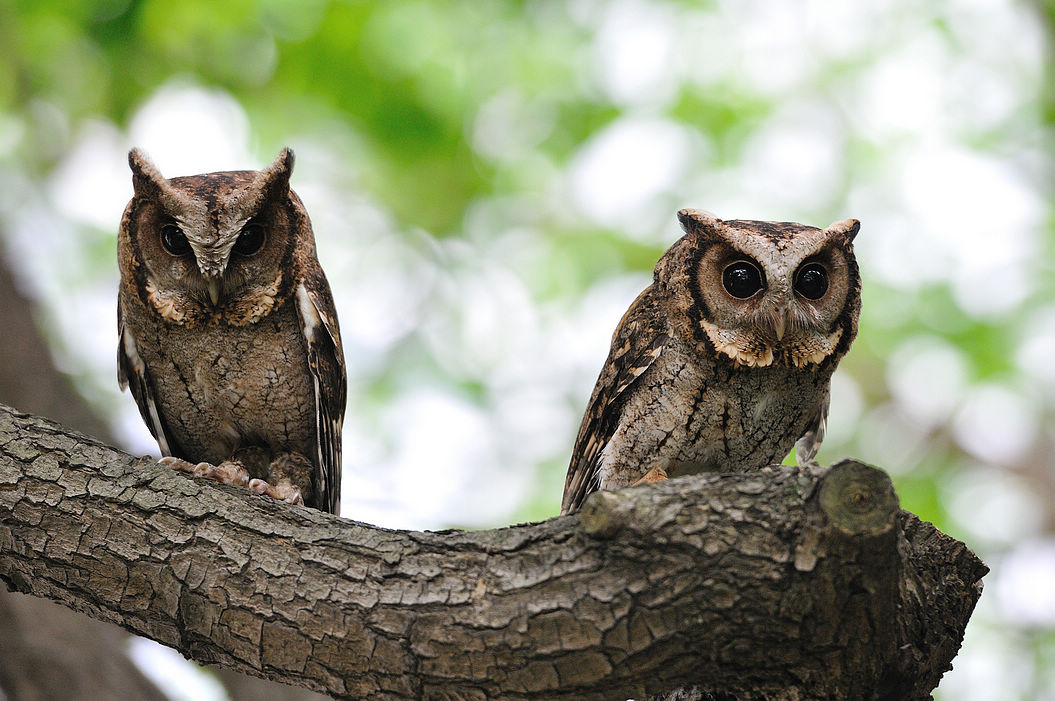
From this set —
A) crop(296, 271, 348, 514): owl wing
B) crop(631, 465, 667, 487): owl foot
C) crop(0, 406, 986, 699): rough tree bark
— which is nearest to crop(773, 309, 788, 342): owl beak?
crop(631, 465, 667, 487): owl foot

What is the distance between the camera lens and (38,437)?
2816mm

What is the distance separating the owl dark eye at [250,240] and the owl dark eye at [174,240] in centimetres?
16

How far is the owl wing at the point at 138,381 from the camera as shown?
140 inches

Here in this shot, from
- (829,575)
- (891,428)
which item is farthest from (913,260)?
(829,575)

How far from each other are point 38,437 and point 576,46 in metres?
5.02

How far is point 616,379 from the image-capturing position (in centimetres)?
336

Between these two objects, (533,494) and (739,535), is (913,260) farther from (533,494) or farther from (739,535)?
(739,535)

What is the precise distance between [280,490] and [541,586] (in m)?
1.42

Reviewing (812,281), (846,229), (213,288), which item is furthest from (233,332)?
(846,229)

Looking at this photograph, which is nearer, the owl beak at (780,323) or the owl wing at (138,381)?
the owl beak at (780,323)

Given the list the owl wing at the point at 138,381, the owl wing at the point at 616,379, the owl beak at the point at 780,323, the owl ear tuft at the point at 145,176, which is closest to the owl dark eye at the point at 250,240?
the owl ear tuft at the point at 145,176

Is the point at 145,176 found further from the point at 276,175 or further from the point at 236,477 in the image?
the point at 236,477

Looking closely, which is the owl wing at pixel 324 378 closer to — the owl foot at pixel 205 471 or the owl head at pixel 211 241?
the owl head at pixel 211 241

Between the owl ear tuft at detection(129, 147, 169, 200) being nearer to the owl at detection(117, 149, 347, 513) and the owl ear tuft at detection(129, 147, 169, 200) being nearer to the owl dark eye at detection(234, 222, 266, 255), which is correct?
the owl at detection(117, 149, 347, 513)
